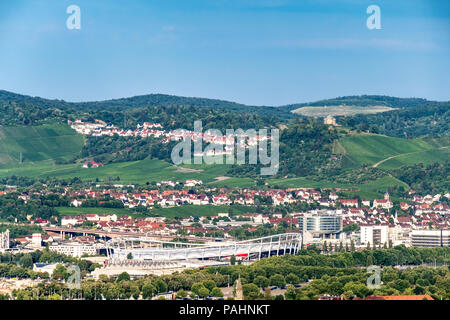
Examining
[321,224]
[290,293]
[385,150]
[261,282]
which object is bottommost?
[321,224]

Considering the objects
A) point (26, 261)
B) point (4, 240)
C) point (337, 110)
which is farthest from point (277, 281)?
point (337, 110)

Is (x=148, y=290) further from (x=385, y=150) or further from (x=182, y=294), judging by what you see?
(x=385, y=150)

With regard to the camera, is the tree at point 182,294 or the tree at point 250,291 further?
the tree at point 182,294

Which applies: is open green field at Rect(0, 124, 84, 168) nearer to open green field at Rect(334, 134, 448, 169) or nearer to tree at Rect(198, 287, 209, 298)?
open green field at Rect(334, 134, 448, 169)

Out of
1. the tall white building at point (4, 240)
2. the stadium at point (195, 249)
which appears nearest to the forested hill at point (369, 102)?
the stadium at point (195, 249)

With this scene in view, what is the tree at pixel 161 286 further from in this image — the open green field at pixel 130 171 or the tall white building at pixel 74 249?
the open green field at pixel 130 171

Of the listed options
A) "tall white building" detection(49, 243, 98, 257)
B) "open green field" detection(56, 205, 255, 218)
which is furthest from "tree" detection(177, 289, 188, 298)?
"open green field" detection(56, 205, 255, 218)

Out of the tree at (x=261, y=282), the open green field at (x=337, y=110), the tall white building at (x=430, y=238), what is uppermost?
the open green field at (x=337, y=110)
